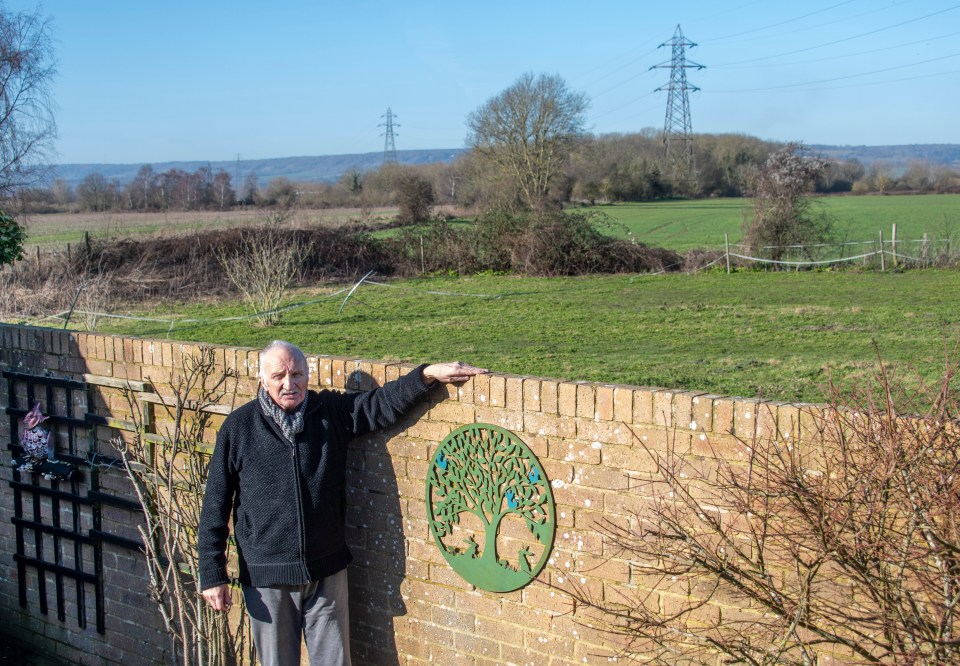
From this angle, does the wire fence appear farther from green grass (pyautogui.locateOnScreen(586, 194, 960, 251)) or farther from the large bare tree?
the large bare tree

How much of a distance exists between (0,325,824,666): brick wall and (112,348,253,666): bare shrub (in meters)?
0.14

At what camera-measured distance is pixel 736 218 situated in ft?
158

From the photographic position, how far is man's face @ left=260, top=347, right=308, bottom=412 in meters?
3.85

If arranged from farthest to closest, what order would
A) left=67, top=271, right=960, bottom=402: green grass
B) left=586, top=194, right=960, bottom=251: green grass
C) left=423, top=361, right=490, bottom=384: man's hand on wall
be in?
left=586, top=194, right=960, bottom=251: green grass, left=67, top=271, right=960, bottom=402: green grass, left=423, top=361, right=490, bottom=384: man's hand on wall

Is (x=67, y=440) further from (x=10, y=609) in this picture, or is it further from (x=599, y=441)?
(x=599, y=441)

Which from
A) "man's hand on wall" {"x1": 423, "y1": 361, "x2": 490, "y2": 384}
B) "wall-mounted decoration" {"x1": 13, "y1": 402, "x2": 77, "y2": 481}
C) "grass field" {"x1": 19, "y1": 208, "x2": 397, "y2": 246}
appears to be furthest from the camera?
"grass field" {"x1": 19, "y1": 208, "x2": 397, "y2": 246}

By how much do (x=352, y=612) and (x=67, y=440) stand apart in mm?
2274

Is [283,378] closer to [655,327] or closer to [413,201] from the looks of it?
[655,327]

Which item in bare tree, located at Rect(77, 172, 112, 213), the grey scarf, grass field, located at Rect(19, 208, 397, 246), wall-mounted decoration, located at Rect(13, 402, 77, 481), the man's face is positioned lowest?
wall-mounted decoration, located at Rect(13, 402, 77, 481)

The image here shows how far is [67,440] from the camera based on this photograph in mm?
5516

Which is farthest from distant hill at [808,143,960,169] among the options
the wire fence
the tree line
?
the wire fence

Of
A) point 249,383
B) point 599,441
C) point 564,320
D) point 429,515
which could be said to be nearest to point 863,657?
point 599,441

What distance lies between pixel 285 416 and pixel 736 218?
46961 mm

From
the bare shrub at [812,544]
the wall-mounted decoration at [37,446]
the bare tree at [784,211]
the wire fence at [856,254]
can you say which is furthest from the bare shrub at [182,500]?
the bare tree at [784,211]
